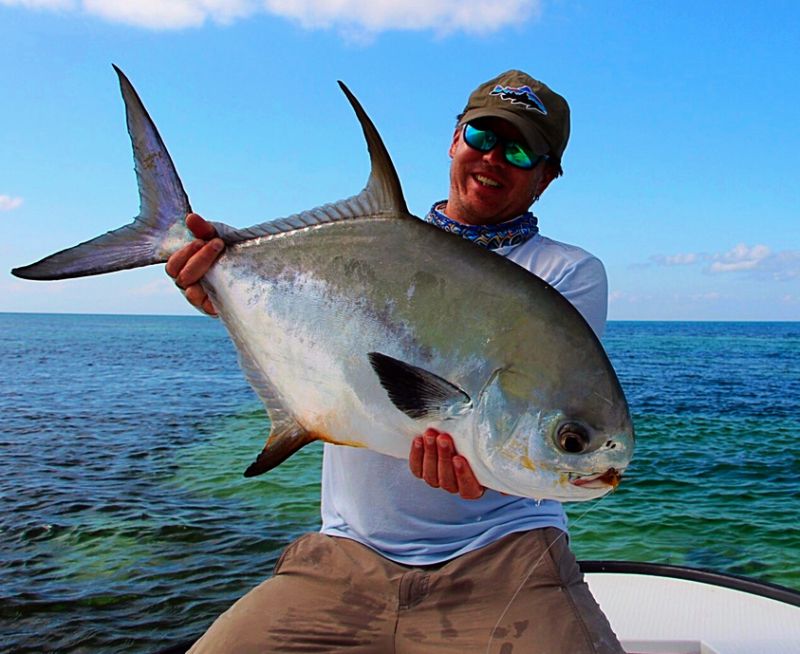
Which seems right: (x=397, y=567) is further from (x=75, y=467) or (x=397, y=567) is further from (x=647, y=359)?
(x=647, y=359)

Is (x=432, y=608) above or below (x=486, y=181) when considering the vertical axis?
below

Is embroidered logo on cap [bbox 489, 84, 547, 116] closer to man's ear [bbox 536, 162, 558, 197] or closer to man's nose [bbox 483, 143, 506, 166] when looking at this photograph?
man's nose [bbox 483, 143, 506, 166]

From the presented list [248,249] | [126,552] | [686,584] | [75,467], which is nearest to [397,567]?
[248,249]

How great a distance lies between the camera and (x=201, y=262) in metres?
2.57

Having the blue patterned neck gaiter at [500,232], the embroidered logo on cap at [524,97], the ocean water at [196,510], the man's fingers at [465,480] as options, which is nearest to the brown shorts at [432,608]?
the ocean water at [196,510]

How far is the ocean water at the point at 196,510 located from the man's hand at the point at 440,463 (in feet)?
2.28

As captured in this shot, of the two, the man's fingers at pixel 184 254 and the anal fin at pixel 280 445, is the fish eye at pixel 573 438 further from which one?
the man's fingers at pixel 184 254

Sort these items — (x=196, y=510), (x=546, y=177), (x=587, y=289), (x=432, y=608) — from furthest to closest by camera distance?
(x=196, y=510) → (x=546, y=177) → (x=587, y=289) → (x=432, y=608)

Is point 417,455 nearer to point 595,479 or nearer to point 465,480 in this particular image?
point 465,480

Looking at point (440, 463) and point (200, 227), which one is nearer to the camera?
point (440, 463)

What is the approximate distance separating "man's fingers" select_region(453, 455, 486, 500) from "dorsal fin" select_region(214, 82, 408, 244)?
0.75m

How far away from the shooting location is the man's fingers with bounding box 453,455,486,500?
2.19 metres

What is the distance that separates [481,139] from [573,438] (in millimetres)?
1435

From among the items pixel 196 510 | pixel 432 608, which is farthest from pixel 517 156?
pixel 196 510
